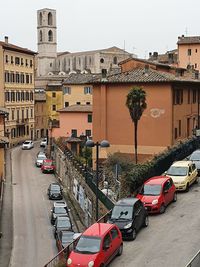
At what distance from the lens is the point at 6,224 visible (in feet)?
128

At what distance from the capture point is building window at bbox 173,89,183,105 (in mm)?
45312

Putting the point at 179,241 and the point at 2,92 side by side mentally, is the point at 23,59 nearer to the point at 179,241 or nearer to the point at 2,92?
the point at 2,92

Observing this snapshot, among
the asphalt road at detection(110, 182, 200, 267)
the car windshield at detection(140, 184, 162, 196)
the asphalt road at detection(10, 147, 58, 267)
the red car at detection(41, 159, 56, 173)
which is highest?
the car windshield at detection(140, 184, 162, 196)

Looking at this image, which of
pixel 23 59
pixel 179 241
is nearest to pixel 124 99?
pixel 179 241

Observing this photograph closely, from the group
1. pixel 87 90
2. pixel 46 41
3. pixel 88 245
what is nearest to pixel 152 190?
pixel 88 245

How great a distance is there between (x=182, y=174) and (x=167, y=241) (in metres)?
8.98

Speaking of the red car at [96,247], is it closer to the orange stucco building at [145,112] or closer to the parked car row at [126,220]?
the parked car row at [126,220]

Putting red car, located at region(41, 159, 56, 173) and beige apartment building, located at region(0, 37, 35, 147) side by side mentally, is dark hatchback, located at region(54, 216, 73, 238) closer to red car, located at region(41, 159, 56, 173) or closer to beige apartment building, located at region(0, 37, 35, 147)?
red car, located at region(41, 159, 56, 173)

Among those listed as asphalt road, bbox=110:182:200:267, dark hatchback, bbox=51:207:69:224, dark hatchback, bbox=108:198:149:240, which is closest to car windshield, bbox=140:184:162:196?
asphalt road, bbox=110:182:200:267

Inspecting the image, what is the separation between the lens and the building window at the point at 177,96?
149ft

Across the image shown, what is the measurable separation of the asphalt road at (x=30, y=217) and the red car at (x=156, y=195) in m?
8.47

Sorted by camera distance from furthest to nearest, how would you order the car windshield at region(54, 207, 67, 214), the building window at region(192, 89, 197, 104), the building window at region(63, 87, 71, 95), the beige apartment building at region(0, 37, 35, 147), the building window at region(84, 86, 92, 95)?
the building window at region(63, 87, 71, 95), the building window at region(84, 86, 92, 95), the beige apartment building at region(0, 37, 35, 147), the building window at region(192, 89, 197, 104), the car windshield at region(54, 207, 67, 214)

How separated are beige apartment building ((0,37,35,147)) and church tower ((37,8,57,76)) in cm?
6380

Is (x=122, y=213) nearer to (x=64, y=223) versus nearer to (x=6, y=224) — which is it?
(x=64, y=223)
